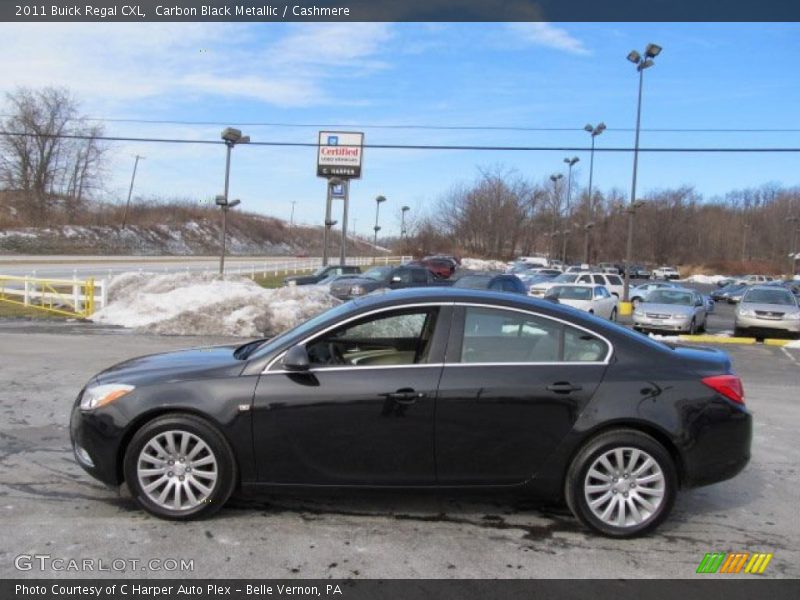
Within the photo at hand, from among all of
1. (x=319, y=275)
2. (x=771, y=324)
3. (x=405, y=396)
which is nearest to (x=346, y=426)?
(x=405, y=396)

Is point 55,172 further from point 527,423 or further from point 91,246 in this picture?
point 527,423

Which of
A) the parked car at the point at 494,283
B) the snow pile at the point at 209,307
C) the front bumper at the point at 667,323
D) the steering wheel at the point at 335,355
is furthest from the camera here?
the parked car at the point at 494,283

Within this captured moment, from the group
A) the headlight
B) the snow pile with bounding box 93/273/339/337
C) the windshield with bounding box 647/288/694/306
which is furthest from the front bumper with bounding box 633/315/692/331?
the headlight

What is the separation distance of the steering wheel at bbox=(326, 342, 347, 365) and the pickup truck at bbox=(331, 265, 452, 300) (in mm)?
14507

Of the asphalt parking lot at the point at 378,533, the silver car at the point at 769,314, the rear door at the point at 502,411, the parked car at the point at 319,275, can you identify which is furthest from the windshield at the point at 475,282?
the rear door at the point at 502,411

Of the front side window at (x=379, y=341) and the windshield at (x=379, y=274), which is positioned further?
the windshield at (x=379, y=274)

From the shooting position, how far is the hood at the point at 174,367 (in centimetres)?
439

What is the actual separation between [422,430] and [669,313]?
16449 mm

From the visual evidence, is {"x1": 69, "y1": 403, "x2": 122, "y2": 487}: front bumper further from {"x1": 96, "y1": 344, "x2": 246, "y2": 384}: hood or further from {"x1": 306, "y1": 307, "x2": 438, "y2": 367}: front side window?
{"x1": 306, "y1": 307, "x2": 438, "y2": 367}: front side window

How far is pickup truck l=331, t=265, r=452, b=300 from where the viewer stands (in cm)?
2298

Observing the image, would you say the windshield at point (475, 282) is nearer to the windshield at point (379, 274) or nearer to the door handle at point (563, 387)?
the windshield at point (379, 274)

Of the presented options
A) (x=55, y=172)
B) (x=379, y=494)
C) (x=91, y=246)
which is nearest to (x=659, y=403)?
(x=379, y=494)

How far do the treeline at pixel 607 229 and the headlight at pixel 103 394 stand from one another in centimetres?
8664
